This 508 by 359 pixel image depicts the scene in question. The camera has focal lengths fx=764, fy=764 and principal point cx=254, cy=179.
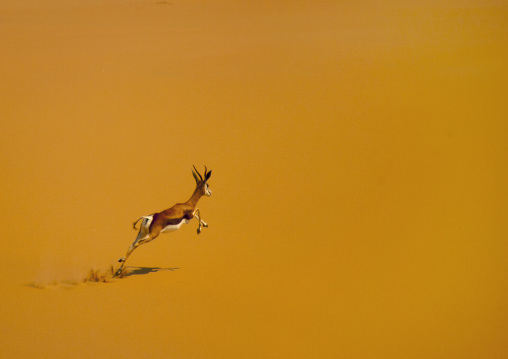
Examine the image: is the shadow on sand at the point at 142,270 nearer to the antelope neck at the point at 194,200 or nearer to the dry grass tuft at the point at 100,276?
the dry grass tuft at the point at 100,276

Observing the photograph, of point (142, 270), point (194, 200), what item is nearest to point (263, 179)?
point (194, 200)

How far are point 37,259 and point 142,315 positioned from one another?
2.17 m

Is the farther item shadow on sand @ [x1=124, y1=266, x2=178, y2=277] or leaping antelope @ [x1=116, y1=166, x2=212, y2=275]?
shadow on sand @ [x1=124, y1=266, x2=178, y2=277]

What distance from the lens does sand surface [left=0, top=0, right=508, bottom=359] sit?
8.37 meters

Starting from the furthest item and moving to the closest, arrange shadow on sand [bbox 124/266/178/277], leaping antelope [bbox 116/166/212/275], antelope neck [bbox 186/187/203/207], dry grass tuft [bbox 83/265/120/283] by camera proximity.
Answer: antelope neck [bbox 186/187/203/207] < shadow on sand [bbox 124/266/178/277] < leaping antelope [bbox 116/166/212/275] < dry grass tuft [bbox 83/265/120/283]

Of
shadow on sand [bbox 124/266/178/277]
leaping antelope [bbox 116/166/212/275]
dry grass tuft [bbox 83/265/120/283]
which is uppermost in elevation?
leaping antelope [bbox 116/166/212/275]

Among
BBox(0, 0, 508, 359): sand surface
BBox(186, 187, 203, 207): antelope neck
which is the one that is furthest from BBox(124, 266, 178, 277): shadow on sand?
BBox(186, 187, 203, 207): antelope neck

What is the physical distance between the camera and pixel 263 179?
42.5 feet

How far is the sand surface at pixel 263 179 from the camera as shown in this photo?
837 centimetres

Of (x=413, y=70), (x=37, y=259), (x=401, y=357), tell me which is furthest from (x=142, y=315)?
(x=413, y=70)

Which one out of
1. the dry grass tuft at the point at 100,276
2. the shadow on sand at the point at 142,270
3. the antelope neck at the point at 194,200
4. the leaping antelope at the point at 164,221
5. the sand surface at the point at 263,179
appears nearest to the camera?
the sand surface at the point at 263,179

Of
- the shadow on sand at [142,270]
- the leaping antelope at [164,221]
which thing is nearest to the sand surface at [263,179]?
the shadow on sand at [142,270]

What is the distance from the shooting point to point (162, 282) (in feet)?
30.5

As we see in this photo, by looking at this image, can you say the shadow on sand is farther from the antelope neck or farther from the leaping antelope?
the antelope neck
